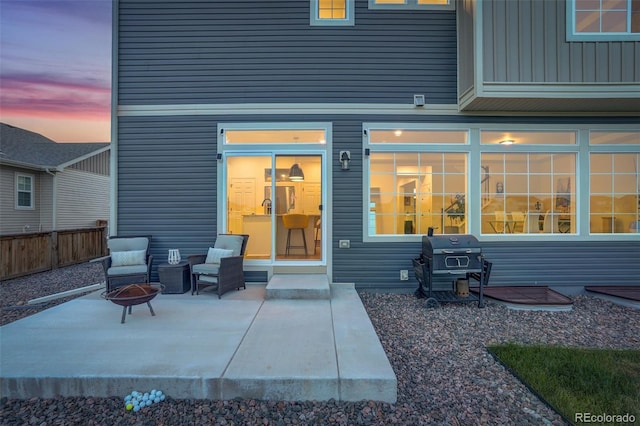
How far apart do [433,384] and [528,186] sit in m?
4.34

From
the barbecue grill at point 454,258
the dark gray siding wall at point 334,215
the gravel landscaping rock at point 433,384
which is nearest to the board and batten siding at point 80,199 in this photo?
the gravel landscaping rock at point 433,384

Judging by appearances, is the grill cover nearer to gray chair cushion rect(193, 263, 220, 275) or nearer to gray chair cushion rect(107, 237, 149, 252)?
gray chair cushion rect(193, 263, 220, 275)

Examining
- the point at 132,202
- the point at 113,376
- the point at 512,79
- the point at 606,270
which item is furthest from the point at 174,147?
the point at 606,270

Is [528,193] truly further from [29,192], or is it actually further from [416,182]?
[29,192]

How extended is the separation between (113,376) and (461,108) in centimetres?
569

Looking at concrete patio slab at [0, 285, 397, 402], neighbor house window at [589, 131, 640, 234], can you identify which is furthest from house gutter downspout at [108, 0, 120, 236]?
neighbor house window at [589, 131, 640, 234]

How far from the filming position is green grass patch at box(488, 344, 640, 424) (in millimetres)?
2295

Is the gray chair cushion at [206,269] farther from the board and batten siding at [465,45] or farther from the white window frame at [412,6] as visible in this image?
the white window frame at [412,6]

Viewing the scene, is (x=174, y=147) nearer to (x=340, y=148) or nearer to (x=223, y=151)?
(x=223, y=151)

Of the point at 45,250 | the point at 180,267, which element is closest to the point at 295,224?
the point at 180,267

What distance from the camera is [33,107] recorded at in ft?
33.0

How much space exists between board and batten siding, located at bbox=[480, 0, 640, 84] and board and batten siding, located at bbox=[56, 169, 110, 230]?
536 inches

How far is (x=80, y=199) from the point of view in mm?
12109

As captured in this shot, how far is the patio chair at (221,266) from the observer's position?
4.59 metres
